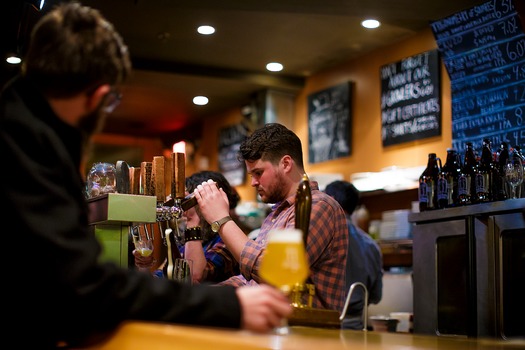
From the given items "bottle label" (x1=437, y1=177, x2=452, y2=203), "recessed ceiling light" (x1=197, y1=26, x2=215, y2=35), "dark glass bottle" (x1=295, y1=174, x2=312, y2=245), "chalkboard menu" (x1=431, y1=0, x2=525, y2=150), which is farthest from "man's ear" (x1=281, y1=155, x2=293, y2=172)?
"recessed ceiling light" (x1=197, y1=26, x2=215, y2=35)

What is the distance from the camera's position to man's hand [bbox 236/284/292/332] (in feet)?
5.25

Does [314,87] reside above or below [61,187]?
above

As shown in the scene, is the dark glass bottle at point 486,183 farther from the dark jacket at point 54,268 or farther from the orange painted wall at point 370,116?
the dark jacket at point 54,268

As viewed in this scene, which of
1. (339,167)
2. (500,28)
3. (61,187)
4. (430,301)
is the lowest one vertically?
(430,301)

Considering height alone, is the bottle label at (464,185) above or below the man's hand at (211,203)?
above

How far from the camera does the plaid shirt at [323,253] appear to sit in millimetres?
2771

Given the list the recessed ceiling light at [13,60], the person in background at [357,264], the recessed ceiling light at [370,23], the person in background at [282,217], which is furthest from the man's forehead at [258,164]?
the recessed ceiling light at [370,23]

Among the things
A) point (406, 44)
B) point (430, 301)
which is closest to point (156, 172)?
point (430, 301)

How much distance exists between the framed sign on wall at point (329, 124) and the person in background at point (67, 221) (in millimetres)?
6026

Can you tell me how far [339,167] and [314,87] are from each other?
997 millimetres

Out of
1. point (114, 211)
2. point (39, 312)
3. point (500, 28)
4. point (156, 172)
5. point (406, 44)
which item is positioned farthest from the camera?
point (406, 44)

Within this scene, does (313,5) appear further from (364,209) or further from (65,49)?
(65,49)

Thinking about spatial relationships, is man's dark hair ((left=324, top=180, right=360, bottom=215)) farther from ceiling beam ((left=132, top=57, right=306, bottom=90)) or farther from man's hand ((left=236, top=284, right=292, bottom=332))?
man's hand ((left=236, top=284, right=292, bottom=332))

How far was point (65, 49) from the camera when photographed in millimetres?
1618
